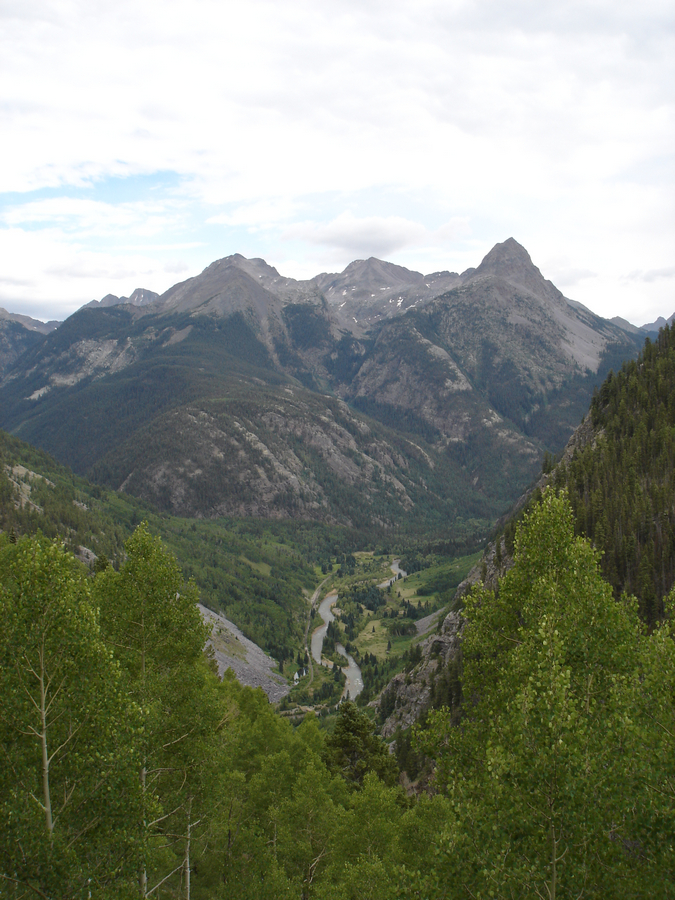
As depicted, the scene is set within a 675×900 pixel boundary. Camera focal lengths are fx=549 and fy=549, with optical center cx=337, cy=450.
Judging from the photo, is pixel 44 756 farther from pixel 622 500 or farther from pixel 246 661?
pixel 246 661

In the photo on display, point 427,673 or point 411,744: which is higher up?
point 411,744

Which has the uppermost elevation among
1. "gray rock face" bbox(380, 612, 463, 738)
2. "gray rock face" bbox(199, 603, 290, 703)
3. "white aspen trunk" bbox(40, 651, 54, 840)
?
"white aspen trunk" bbox(40, 651, 54, 840)

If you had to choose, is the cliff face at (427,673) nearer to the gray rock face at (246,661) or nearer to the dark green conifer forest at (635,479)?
the dark green conifer forest at (635,479)

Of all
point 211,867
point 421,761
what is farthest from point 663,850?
point 421,761

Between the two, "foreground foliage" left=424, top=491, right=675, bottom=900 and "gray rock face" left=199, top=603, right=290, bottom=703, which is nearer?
"foreground foliage" left=424, top=491, right=675, bottom=900

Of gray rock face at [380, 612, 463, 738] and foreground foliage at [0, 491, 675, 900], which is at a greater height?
foreground foliage at [0, 491, 675, 900]

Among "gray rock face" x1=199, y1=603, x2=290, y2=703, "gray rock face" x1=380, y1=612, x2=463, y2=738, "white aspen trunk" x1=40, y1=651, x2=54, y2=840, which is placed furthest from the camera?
"gray rock face" x1=199, y1=603, x2=290, y2=703

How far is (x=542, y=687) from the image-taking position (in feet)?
62.1

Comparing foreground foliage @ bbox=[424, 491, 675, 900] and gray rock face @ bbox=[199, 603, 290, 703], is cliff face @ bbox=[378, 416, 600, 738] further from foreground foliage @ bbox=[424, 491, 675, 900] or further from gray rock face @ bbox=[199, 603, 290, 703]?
foreground foliage @ bbox=[424, 491, 675, 900]

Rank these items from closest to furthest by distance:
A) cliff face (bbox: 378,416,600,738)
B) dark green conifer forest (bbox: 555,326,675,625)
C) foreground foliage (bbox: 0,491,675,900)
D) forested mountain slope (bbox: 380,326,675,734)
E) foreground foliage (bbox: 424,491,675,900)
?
1. foreground foliage (bbox: 424,491,675,900)
2. foreground foliage (bbox: 0,491,675,900)
3. dark green conifer forest (bbox: 555,326,675,625)
4. forested mountain slope (bbox: 380,326,675,734)
5. cliff face (bbox: 378,416,600,738)

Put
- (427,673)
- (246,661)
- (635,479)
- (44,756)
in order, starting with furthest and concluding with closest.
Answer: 1. (246,661)
2. (427,673)
3. (635,479)
4. (44,756)

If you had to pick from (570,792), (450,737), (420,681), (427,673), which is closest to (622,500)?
(427,673)

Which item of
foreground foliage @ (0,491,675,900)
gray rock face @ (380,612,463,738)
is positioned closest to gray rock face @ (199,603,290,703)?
gray rock face @ (380,612,463,738)

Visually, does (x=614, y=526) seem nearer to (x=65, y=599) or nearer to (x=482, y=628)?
(x=482, y=628)
